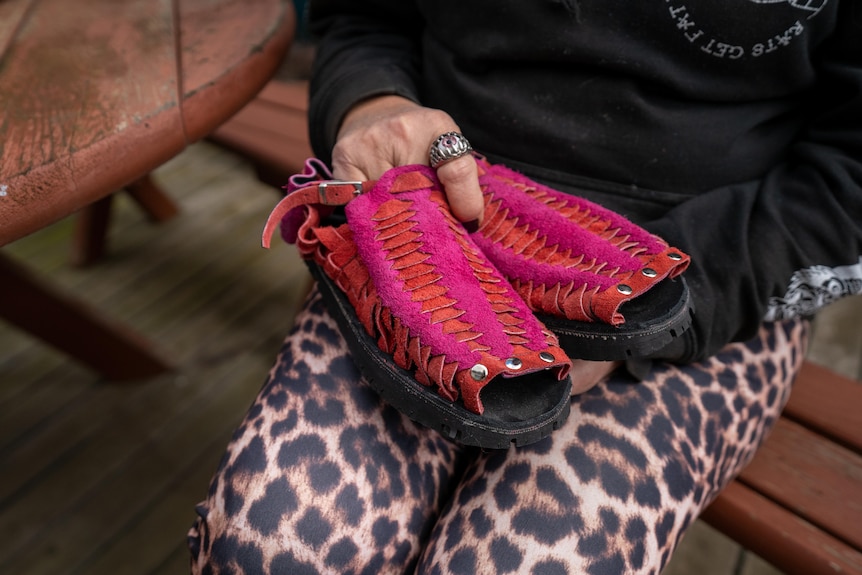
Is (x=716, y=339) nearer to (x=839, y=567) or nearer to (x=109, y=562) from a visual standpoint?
(x=839, y=567)

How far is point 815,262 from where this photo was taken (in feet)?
1.95

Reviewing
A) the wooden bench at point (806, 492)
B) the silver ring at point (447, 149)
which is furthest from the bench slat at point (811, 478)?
the silver ring at point (447, 149)

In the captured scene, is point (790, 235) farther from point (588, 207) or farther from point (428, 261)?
point (428, 261)


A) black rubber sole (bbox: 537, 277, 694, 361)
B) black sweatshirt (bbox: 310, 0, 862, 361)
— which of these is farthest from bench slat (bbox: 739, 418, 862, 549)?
black rubber sole (bbox: 537, 277, 694, 361)

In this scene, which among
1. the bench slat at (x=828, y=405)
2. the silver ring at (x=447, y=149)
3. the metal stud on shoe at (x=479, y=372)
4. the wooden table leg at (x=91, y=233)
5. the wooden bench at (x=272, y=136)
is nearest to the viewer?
the metal stud on shoe at (x=479, y=372)

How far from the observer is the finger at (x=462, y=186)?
1.90 ft

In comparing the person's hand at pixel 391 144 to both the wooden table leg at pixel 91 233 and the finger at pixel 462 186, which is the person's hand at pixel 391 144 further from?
the wooden table leg at pixel 91 233

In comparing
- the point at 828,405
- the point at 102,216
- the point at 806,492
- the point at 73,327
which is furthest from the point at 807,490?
the point at 102,216

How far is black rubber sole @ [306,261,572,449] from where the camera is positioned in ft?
1.52

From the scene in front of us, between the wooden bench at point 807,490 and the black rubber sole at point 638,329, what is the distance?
0.27 m

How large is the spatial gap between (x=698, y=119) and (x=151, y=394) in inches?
49.9

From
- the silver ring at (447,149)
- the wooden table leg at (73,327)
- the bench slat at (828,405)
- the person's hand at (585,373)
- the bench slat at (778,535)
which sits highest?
the silver ring at (447,149)

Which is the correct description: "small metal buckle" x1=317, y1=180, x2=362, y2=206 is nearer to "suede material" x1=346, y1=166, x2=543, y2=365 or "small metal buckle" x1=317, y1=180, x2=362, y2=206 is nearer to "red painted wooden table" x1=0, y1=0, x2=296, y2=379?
"suede material" x1=346, y1=166, x2=543, y2=365

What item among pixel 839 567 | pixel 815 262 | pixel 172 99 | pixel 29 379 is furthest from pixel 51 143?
pixel 29 379
